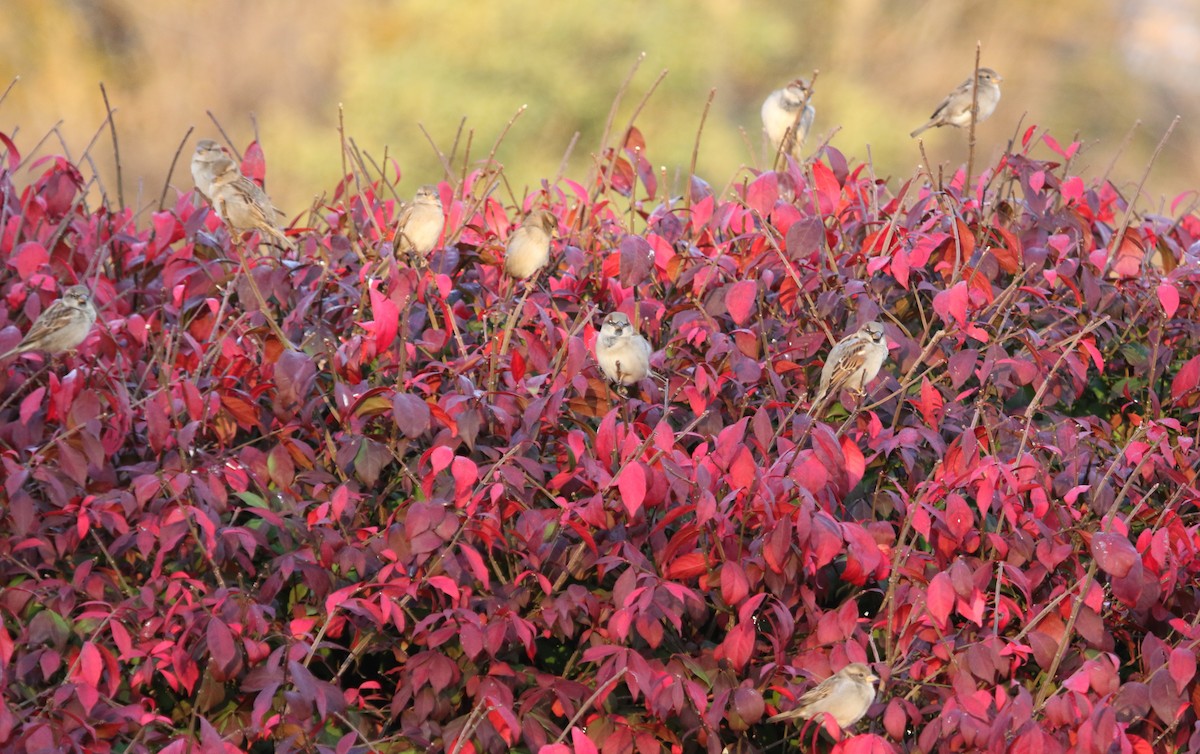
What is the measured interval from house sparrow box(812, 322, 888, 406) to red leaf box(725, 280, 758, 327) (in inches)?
9.6

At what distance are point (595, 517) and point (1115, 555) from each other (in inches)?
39.7

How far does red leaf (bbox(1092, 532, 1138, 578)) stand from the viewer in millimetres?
2557

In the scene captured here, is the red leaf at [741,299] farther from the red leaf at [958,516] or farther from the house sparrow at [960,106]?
the house sparrow at [960,106]

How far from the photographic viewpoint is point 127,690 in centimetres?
282

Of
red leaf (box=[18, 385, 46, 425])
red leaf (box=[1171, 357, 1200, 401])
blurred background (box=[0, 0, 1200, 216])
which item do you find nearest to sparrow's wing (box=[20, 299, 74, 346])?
red leaf (box=[18, 385, 46, 425])

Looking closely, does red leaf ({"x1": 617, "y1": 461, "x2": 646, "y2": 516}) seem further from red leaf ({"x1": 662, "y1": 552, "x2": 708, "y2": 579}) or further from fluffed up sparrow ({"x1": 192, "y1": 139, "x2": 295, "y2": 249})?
fluffed up sparrow ({"x1": 192, "y1": 139, "x2": 295, "y2": 249})

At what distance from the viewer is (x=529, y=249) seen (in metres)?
3.18

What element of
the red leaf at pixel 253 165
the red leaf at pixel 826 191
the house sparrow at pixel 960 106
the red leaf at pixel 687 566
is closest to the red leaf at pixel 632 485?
the red leaf at pixel 687 566

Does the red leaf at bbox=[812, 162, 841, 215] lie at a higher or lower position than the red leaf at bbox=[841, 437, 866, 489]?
higher

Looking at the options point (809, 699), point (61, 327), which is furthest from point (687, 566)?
point (61, 327)

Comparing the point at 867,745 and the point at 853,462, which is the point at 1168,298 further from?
the point at 867,745

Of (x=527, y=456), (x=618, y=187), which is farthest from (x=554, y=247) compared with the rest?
(x=527, y=456)

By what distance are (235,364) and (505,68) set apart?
1170cm

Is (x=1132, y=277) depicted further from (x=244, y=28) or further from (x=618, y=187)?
(x=244, y=28)
